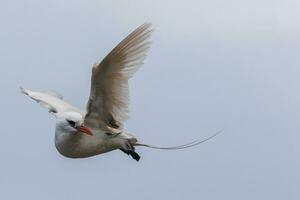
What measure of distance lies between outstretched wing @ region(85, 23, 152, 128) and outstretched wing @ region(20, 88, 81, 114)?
Result: 1.69ft

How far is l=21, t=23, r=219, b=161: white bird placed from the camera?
18266 millimetres

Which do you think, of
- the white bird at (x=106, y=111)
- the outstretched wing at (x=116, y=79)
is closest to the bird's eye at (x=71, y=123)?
the white bird at (x=106, y=111)

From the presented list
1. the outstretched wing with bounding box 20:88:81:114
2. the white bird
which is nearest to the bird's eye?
the white bird

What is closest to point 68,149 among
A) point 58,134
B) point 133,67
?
point 58,134

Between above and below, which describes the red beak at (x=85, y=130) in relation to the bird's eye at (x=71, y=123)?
below

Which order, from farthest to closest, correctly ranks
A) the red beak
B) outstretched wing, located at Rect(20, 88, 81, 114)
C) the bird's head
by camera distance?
outstretched wing, located at Rect(20, 88, 81, 114)
the red beak
the bird's head

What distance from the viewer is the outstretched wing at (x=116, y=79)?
719 inches

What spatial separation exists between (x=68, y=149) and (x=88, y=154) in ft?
1.38

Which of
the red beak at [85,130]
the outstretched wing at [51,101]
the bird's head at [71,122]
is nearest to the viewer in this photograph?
the bird's head at [71,122]

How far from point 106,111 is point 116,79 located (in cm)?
66

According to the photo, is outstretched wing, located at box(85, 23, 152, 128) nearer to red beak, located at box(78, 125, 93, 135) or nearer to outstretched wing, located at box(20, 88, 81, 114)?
red beak, located at box(78, 125, 93, 135)

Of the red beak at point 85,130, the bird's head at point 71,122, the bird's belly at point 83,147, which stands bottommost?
the bird's belly at point 83,147

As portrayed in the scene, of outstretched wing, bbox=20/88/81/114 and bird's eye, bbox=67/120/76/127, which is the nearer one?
bird's eye, bbox=67/120/76/127

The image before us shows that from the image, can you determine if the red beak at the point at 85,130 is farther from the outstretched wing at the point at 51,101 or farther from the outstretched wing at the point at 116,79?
the outstretched wing at the point at 51,101
